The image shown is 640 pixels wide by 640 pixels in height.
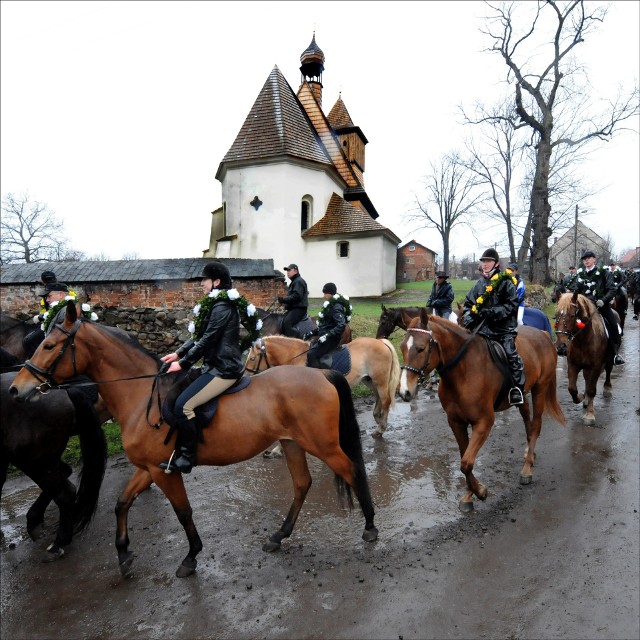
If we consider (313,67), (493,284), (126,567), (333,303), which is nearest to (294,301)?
(333,303)

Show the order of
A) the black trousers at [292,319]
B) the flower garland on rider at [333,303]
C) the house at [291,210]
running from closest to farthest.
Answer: the flower garland on rider at [333,303] < the black trousers at [292,319] < the house at [291,210]

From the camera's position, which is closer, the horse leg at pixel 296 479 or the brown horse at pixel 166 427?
the brown horse at pixel 166 427

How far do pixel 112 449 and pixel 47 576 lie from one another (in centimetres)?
312

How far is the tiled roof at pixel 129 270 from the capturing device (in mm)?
12055

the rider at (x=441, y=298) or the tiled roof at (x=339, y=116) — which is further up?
the tiled roof at (x=339, y=116)

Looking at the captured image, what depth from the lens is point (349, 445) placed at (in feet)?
14.8

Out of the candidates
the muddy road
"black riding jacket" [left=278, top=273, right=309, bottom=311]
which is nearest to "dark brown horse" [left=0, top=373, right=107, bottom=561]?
the muddy road

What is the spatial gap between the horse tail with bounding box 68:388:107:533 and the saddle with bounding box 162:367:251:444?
122 cm

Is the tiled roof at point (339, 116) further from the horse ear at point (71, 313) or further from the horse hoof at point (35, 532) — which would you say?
the horse hoof at point (35, 532)

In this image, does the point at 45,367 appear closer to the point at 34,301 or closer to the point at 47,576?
the point at 47,576

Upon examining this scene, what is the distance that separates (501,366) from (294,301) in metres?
4.50

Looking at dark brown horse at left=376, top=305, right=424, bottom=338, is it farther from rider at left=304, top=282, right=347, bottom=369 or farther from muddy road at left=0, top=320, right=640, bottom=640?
muddy road at left=0, top=320, right=640, bottom=640

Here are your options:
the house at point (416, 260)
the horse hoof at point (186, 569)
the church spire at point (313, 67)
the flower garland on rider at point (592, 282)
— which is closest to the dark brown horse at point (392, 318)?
the flower garland on rider at point (592, 282)

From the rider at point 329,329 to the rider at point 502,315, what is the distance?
2.19m
